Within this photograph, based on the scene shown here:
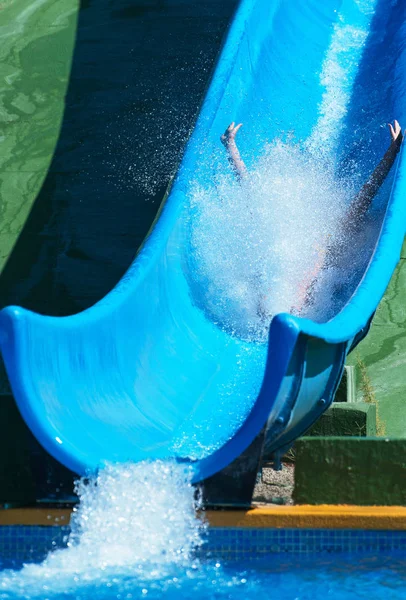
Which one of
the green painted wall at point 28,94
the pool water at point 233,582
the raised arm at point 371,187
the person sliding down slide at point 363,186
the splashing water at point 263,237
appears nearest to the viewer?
the pool water at point 233,582

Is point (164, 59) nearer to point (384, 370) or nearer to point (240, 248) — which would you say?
point (240, 248)

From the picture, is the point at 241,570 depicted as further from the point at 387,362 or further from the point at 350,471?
the point at 387,362

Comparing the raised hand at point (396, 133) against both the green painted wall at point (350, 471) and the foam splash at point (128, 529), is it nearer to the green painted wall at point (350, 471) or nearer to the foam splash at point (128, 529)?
the green painted wall at point (350, 471)

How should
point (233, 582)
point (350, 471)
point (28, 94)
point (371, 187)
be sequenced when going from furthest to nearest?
point (28, 94) → point (371, 187) → point (350, 471) → point (233, 582)

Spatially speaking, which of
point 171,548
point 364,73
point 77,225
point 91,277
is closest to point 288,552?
point 171,548

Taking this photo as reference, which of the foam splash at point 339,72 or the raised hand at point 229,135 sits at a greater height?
the foam splash at point 339,72

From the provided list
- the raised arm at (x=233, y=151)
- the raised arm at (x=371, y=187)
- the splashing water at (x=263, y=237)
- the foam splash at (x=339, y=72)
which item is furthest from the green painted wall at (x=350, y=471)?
the foam splash at (x=339, y=72)

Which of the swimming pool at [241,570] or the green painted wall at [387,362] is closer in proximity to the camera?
the swimming pool at [241,570]

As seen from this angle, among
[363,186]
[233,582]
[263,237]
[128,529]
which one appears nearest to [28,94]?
[263,237]
